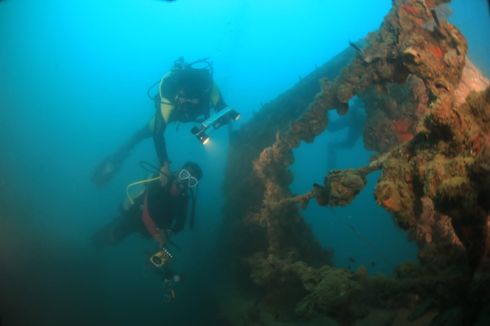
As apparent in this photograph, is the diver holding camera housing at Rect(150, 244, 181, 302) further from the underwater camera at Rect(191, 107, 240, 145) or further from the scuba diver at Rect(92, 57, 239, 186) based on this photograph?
the scuba diver at Rect(92, 57, 239, 186)

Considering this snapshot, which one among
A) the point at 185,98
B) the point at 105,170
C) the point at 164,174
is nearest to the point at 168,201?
the point at 164,174

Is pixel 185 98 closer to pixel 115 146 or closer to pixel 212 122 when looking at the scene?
pixel 212 122

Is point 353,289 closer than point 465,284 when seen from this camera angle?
No

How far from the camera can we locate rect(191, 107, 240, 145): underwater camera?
723 cm

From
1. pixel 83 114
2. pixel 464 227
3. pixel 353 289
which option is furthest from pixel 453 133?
pixel 83 114

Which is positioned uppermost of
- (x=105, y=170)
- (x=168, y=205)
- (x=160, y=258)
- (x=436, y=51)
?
(x=105, y=170)

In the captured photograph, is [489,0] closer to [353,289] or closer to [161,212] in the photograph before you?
[353,289]

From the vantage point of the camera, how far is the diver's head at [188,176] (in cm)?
725

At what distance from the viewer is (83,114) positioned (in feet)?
187

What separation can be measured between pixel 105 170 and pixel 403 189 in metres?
12.9

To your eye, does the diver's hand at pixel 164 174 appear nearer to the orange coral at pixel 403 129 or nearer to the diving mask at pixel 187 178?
the diving mask at pixel 187 178

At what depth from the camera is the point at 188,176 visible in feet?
23.7

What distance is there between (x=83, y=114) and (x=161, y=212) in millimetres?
55999

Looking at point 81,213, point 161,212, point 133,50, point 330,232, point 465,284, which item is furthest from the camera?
Answer: point 133,50
